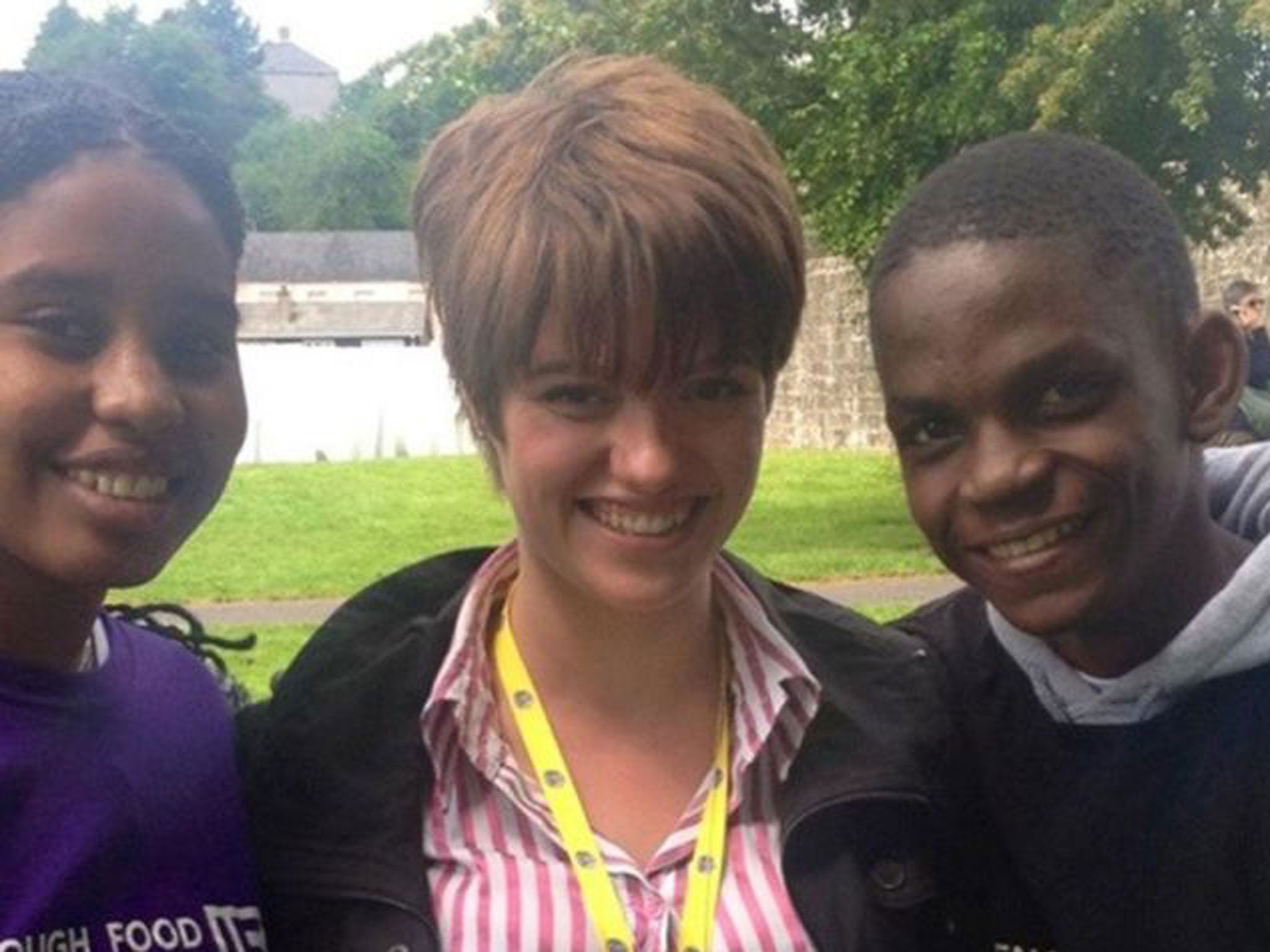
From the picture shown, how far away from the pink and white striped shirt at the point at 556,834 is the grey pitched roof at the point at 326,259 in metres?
69.4

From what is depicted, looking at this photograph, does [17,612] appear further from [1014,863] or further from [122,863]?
[1014,863]

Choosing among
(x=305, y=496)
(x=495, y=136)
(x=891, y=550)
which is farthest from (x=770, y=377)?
(x=305, y=496)

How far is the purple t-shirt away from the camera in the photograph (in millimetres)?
2090

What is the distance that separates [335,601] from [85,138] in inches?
368

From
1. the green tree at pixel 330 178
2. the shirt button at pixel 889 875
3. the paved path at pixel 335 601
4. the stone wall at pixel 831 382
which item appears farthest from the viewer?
the green tree at pixel 330 178

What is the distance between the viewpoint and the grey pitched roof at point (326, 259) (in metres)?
72.3

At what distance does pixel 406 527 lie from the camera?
15.9m

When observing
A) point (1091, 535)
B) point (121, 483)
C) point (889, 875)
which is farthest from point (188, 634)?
point (1091, 535)

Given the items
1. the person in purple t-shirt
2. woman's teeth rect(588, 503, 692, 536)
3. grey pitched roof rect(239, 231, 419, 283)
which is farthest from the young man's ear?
grey pitched roof rect(239, 231, 419, 283)

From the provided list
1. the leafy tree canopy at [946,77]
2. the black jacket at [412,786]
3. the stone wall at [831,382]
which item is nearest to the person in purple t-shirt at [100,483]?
the black jacket at [412,786]

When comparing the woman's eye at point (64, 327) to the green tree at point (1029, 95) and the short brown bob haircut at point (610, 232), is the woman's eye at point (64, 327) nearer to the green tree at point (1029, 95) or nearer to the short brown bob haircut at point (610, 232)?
the short brown bob haircut at point (610, 232)

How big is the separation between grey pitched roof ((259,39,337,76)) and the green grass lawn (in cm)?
9711

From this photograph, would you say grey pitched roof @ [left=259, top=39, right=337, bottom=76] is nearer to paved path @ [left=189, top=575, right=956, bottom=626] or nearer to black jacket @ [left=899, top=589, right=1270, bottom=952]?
paved path @ [left=189, top=575, right=956, bottom=626]

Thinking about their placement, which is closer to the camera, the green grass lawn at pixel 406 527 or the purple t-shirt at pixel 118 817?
the purple t-shirt at pixel 118 817
